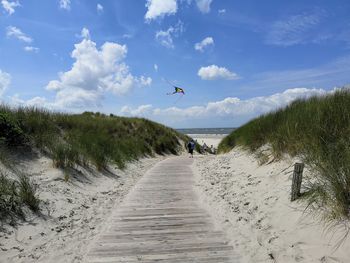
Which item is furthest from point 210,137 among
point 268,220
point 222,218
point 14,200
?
point 14,200

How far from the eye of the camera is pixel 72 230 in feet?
19.4


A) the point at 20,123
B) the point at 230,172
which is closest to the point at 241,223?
the point at 230,172

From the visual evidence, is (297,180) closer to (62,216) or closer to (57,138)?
(62,216)

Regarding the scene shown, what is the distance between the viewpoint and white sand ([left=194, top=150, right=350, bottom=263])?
4.28 m

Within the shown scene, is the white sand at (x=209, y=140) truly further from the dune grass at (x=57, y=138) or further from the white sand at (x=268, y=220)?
the white sand at (x=268, y=220)

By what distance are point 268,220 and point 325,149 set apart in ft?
4.90

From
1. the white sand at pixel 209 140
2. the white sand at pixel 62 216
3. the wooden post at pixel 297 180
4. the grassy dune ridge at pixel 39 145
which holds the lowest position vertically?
the white sand at pixel 209 140

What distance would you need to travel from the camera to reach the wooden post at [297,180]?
550 centimetres

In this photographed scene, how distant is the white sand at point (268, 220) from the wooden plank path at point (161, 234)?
0.31m

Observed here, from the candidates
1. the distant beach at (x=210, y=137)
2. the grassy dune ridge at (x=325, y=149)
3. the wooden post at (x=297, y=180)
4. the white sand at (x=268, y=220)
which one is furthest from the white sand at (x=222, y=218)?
the distant beach at (x=210, y=137)

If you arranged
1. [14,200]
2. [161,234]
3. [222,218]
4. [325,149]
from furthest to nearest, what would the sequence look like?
[222,218] < [14,200] < [161,234] < [325,149]

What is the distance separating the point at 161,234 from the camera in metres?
5.59

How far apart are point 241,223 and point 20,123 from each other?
7557 mm

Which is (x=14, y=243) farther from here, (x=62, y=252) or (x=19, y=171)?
(x=19, y=171)
